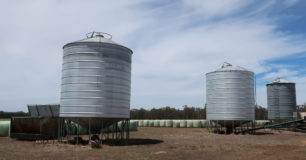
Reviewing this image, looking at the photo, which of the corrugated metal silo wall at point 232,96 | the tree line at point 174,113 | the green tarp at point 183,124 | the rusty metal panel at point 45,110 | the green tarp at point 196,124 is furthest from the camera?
the tree line at point 174,113

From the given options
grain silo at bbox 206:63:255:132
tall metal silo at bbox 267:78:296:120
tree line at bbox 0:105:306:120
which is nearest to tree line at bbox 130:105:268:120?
tree line at bbox 0:105:306:120

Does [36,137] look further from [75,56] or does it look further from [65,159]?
[65,159]

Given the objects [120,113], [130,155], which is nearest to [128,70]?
[120,113]

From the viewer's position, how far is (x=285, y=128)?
115 feet

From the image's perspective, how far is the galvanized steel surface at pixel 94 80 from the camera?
1855 centimetres

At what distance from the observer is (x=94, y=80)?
18.8m

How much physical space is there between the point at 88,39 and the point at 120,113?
6.06 meters

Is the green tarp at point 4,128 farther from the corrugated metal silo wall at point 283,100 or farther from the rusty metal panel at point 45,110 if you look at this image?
the corrugated metal silo wall at point 283,100

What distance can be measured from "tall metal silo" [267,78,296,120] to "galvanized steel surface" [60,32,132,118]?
2890 centimetres

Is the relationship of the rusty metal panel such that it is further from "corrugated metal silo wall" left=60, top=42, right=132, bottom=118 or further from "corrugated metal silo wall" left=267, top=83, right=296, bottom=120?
"corrugated metal silo wall" left=267, top=83, right=296, bottom=120

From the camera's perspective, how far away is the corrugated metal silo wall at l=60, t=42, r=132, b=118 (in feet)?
60.8

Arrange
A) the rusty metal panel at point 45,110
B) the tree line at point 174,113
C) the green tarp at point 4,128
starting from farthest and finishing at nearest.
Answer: the tree line at point 174,113 → the rusty metal panel at point 45,110 → the green tarp at point 4,128

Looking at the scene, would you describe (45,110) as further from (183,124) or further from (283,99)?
(283,99)

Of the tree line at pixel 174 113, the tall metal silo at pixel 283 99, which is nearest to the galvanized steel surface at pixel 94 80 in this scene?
the tall metal silo at pixel 283 99
